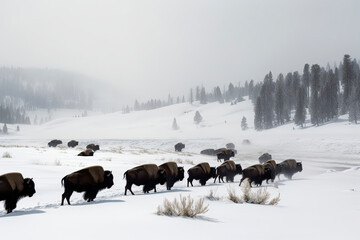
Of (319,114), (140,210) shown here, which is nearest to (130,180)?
(140,210)

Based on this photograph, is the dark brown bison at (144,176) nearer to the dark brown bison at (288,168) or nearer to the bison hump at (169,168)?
the bison hump at (169,168)

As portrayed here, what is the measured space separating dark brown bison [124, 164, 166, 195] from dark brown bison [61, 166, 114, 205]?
4.21 ft

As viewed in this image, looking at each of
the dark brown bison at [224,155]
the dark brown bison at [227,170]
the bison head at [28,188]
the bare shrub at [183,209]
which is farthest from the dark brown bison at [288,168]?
the bison head at [28,188]

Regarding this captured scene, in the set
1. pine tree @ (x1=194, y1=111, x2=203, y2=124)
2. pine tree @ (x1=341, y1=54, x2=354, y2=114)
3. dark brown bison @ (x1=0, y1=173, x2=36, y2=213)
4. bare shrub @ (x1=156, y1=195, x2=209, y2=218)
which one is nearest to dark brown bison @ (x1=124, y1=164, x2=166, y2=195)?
dark brown bison @ (x1=0, y1=173, x2=36, y2=213)

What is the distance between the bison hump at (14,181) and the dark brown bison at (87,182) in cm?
104

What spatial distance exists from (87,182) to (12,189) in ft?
6.33

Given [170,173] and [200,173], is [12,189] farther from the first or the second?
[200,173]

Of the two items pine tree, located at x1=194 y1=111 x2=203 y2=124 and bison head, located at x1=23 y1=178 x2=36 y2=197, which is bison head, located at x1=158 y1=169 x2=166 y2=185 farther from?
pine tree, located at x1=194 y1=111 x2=203 y2=124

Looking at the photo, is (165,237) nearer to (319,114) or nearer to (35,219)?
(35,219)

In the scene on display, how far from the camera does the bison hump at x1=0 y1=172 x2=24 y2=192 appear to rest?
7207mm

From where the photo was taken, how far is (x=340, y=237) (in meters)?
4.64

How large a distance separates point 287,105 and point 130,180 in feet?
301

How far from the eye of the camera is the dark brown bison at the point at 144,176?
1057 cm

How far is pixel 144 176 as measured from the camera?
1082cm
